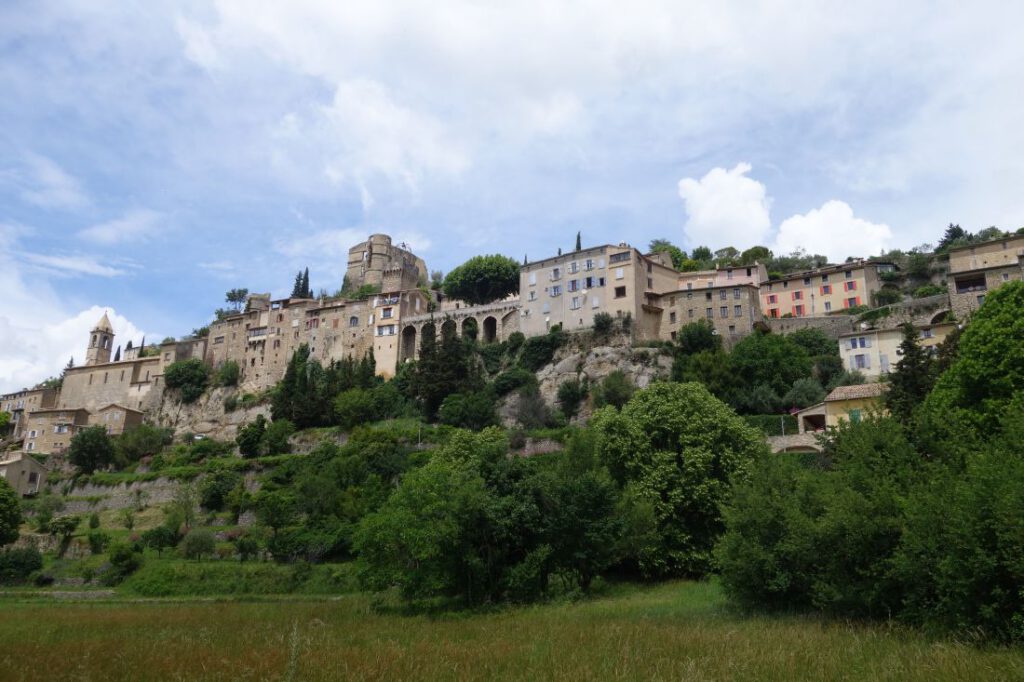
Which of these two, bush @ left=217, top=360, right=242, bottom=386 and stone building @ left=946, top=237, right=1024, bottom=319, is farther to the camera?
bush @ left=217, top=360, right=242, bottom=386

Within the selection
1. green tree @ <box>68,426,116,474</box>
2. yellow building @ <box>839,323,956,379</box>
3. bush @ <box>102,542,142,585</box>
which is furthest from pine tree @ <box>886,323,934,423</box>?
green tree @ <box>68,426,116,474</box>

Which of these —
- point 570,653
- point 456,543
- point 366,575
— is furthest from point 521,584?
point 570,653

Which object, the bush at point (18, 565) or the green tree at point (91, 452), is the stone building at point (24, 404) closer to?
the green tree at point (91, 452)

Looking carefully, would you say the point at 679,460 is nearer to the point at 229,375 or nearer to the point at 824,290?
the point at 824,290

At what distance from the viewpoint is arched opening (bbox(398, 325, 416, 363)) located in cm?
8726

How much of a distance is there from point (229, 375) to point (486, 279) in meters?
36.0

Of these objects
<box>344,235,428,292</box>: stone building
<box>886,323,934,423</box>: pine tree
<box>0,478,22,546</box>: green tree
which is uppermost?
<box>344,235,428,292</box>: stone building

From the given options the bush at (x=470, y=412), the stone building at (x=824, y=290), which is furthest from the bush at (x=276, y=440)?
the stone building at (x=824, y=290)

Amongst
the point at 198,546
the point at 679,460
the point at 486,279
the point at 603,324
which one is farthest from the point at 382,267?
the point at 679,460

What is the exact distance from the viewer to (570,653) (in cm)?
1532

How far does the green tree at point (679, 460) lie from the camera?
33000 millimetres

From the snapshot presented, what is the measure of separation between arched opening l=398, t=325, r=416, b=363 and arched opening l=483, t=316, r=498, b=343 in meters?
9.58

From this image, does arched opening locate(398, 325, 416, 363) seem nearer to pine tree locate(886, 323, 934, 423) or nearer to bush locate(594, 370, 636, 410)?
bush locate(594, 370, 636, 410)

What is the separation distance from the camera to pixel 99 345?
11531cm
